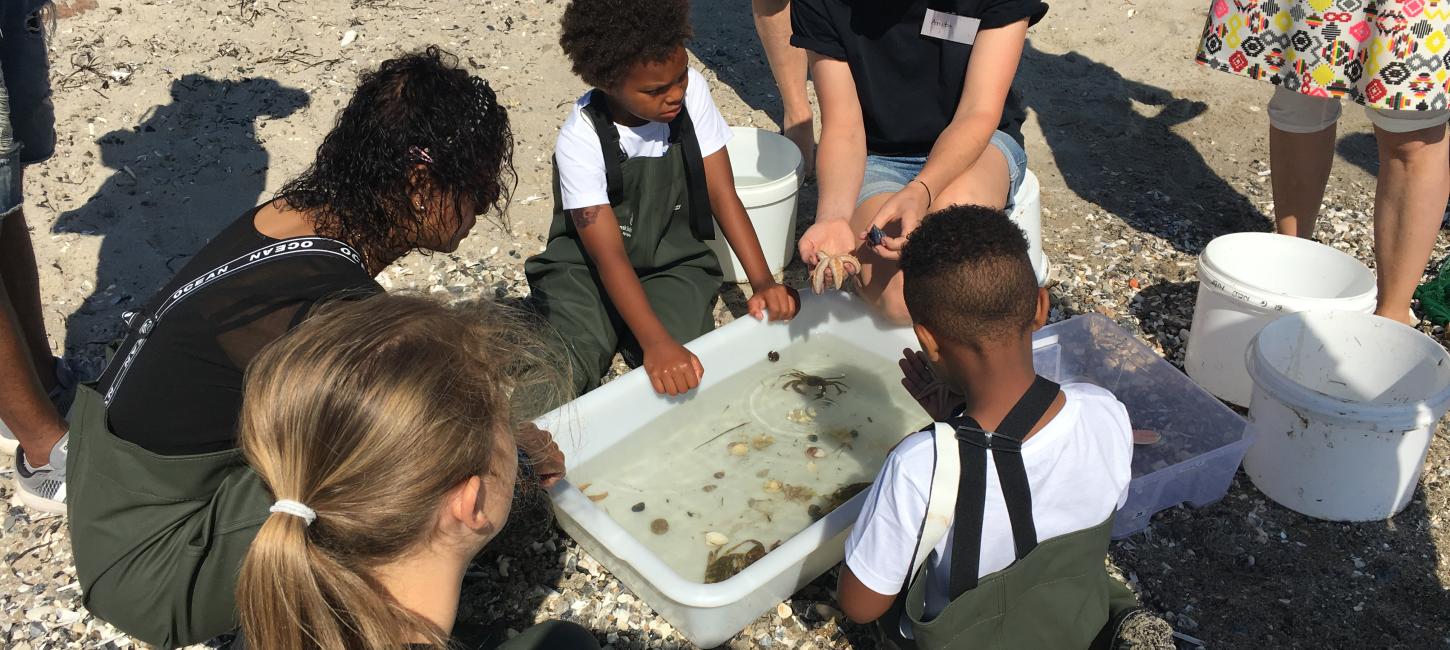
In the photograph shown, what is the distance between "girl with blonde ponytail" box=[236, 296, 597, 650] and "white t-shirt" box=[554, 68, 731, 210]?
1287 millimetres

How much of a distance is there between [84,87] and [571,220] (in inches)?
113

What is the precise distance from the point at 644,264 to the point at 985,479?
1609mm

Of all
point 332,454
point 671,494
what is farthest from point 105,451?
point 671,494

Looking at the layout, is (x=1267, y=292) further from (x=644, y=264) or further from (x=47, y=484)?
(x=47, y=484)

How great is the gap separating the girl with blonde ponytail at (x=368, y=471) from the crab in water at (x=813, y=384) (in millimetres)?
1526

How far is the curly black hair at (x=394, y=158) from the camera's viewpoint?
82.0 inches

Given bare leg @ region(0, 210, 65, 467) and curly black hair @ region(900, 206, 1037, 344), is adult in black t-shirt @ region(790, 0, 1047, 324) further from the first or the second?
bare leg @ region(0, 210, 65, 467)

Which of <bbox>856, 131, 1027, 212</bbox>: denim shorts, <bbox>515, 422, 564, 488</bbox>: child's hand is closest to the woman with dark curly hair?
<bbox>515, 422, 564, 488</bbox>: child's hand

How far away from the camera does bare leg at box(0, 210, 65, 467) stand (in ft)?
8.32

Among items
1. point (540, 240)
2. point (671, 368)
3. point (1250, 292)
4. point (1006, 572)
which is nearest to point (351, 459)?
point (1006, 572)

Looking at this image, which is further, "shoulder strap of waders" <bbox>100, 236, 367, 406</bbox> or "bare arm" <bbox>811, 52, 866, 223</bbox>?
"bare arm" <bbox>811, 52, 866, 223</bbox>

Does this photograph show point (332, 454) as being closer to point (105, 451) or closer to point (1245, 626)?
point (105, 451)

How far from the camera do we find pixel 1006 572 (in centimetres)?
183

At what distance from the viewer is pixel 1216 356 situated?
291 centimetres
